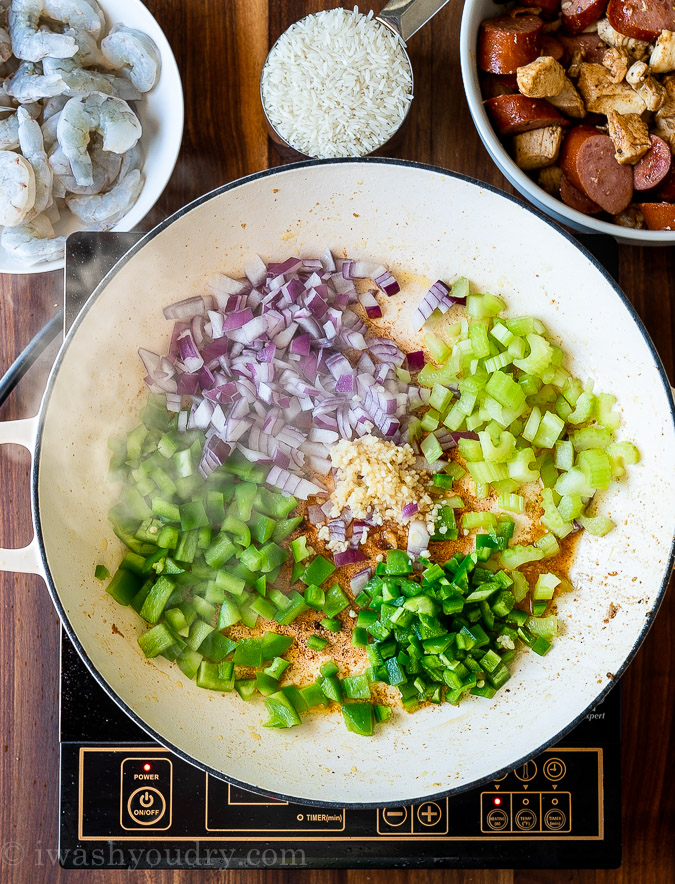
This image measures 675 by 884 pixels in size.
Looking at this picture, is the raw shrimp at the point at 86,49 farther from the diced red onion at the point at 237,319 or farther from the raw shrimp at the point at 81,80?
the diced red onion at the point at 237,319

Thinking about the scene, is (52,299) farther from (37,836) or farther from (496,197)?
(37,836)

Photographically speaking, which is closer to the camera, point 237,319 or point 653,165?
point 653,165

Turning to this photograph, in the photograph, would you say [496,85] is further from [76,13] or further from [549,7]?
[76,13]

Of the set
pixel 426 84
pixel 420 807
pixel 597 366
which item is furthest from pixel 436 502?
pixel 426 84

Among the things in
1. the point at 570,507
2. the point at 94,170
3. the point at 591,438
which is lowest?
the point at 570,507

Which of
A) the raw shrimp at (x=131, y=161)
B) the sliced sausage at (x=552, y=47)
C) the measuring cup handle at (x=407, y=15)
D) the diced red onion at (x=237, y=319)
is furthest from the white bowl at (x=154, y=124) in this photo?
the sliced sausage at (x=552, y=47)

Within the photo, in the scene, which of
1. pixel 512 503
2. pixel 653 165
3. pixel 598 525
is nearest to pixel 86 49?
pixel 653 165

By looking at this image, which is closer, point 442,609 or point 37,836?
point 442,609

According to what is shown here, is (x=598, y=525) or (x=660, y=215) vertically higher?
(x=660, y=215)
